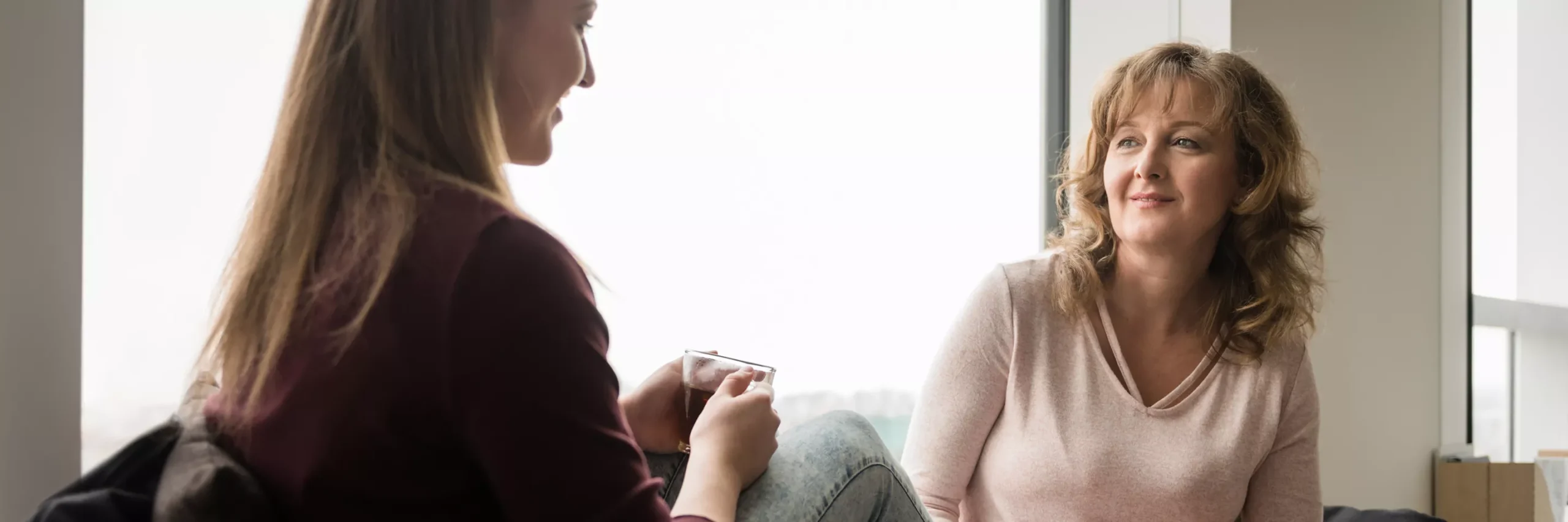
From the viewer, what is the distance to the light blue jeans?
3.80ft

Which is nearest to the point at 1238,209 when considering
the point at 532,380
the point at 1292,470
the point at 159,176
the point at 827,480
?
the point at 1292,470

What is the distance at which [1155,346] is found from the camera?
1895 mm

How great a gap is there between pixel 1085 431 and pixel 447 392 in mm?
1184

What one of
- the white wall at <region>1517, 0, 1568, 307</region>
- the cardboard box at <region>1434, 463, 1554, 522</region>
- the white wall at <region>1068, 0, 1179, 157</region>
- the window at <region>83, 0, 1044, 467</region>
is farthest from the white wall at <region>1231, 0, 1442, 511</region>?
the window at <region>83, 0, 1044, 467</region>

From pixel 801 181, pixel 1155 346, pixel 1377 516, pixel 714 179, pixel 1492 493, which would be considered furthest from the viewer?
pixel 1492 493

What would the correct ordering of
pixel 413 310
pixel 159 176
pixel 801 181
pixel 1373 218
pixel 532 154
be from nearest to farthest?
pixel 413 310
pixel 532 154
pixel 159 176
pixel 801 181
pixel 1373 218

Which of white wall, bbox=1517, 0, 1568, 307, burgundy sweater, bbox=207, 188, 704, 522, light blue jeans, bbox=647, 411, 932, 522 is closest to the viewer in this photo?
burgundy sweater, bbox=207, 188, 704, 522

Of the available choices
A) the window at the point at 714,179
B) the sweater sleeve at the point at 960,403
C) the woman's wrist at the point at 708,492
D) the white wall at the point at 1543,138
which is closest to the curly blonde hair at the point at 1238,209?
the sweater sleeve at the point at 960,403

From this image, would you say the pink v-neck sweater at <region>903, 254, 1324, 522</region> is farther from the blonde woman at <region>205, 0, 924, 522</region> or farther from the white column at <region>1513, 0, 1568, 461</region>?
the white column at <region>1513, 0, 1568, 461</region>

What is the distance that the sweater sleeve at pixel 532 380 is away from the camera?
82cm

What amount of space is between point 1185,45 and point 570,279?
4.45 feet

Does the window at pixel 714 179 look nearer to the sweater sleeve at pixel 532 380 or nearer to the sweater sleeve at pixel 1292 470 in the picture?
the sweater sleeve at pixel 1292 470

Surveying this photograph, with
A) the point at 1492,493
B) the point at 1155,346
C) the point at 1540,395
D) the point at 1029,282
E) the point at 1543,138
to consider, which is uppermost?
the point at 1543,138

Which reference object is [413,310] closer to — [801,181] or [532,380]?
[532,380]
